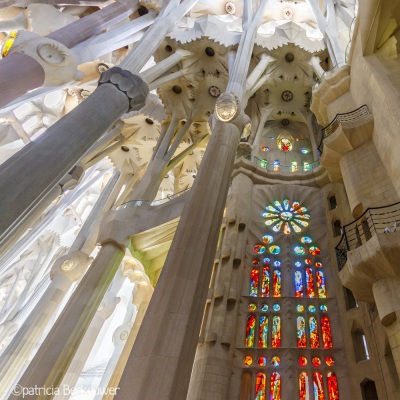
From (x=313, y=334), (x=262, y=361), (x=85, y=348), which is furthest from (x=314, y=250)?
(x=85, y=348)

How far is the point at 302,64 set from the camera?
14562 millimetres

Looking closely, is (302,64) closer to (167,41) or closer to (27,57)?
(167,41)

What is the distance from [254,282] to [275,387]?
2.93 meters

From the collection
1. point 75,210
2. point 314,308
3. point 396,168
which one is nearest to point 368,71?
point 396,168

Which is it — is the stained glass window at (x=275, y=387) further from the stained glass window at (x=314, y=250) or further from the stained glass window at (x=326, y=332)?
the stained glass window at (x=314, y=250)

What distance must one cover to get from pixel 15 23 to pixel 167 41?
18.0 feet

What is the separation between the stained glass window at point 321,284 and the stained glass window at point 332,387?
6.97 feet

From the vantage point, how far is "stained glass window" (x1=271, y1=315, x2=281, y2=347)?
8789 mm

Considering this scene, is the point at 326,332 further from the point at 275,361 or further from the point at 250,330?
the point at 250,330

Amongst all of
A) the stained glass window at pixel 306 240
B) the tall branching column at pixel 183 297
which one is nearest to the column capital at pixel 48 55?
the tall branching column at pixel 183 297

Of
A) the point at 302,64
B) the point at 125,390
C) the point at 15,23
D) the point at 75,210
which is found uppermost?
the point at 302,64

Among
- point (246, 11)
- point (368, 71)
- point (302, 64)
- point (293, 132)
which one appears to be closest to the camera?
point (368, 71)

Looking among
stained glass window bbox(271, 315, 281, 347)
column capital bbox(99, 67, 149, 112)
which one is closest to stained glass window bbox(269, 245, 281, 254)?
stained glass window bbox(271, 315, 281, 347)

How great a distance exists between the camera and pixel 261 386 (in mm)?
8094
